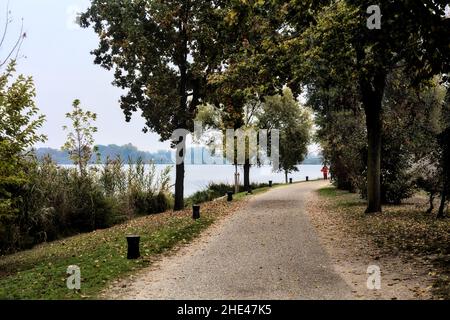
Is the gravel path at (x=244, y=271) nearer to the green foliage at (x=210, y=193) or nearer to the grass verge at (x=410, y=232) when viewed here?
the grass verge at (x=410, y=232)

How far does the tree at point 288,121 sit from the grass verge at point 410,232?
998 inches

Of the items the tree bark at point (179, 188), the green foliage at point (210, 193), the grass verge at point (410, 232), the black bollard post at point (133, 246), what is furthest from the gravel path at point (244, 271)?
the green foliage at point (210, 193)

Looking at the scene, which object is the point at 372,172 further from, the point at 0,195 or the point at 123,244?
the point at 0,195

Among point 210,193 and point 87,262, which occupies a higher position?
point 210,193

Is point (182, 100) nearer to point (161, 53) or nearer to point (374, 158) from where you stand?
point (161, 53)

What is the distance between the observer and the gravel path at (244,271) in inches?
292

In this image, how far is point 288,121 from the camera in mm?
45844

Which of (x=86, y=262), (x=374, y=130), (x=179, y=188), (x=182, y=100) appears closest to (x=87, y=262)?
(x=86, y=262)

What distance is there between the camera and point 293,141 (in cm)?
4666

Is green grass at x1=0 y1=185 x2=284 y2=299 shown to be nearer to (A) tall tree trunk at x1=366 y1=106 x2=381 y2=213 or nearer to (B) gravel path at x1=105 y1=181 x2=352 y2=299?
(B) gravel path at x1=105 y1=181 x2=352 y2=299

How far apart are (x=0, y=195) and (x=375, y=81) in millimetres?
14097

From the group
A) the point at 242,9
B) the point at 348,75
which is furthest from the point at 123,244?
the point at 348,75

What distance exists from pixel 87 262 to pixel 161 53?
584 inches

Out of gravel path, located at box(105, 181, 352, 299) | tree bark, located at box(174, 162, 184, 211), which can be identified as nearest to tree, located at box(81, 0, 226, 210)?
tree bark, located at box(174, 162, 184, 211)
